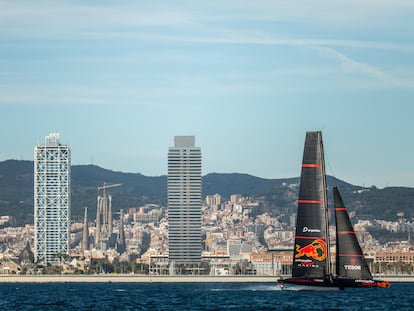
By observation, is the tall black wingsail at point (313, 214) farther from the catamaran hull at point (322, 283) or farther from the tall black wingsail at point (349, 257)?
the tall black wingsail at point (349, 257)

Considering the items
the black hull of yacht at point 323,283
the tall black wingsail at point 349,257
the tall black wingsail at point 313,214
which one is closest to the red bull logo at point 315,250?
the tall black wingsail at point 313,214

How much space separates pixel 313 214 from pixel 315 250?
261 cm

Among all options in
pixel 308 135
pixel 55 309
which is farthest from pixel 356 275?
pixel 55 309

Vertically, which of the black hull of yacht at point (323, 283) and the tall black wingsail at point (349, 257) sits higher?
the tall black wingsail at point (349, 257)

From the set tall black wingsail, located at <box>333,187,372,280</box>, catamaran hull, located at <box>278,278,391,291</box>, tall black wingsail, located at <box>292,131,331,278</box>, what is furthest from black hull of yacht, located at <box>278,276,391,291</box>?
tall black wingsail, located at <box>333,187,372,280</box>

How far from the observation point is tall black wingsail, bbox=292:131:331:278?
9181cm

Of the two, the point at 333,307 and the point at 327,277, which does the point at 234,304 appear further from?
the point at 333,307

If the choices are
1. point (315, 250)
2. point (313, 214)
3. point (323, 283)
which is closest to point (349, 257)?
point (323, 283)

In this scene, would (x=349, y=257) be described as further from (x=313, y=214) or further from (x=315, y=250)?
(x=313, y=214)

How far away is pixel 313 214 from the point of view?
91.9 metres

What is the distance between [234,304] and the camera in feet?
306

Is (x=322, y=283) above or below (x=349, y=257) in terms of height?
below

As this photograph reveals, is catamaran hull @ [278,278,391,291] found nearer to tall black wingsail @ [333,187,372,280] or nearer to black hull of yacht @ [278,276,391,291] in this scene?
black hull of yacht @ [278,276,391,291]

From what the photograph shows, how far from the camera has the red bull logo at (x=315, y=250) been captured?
91.7m
